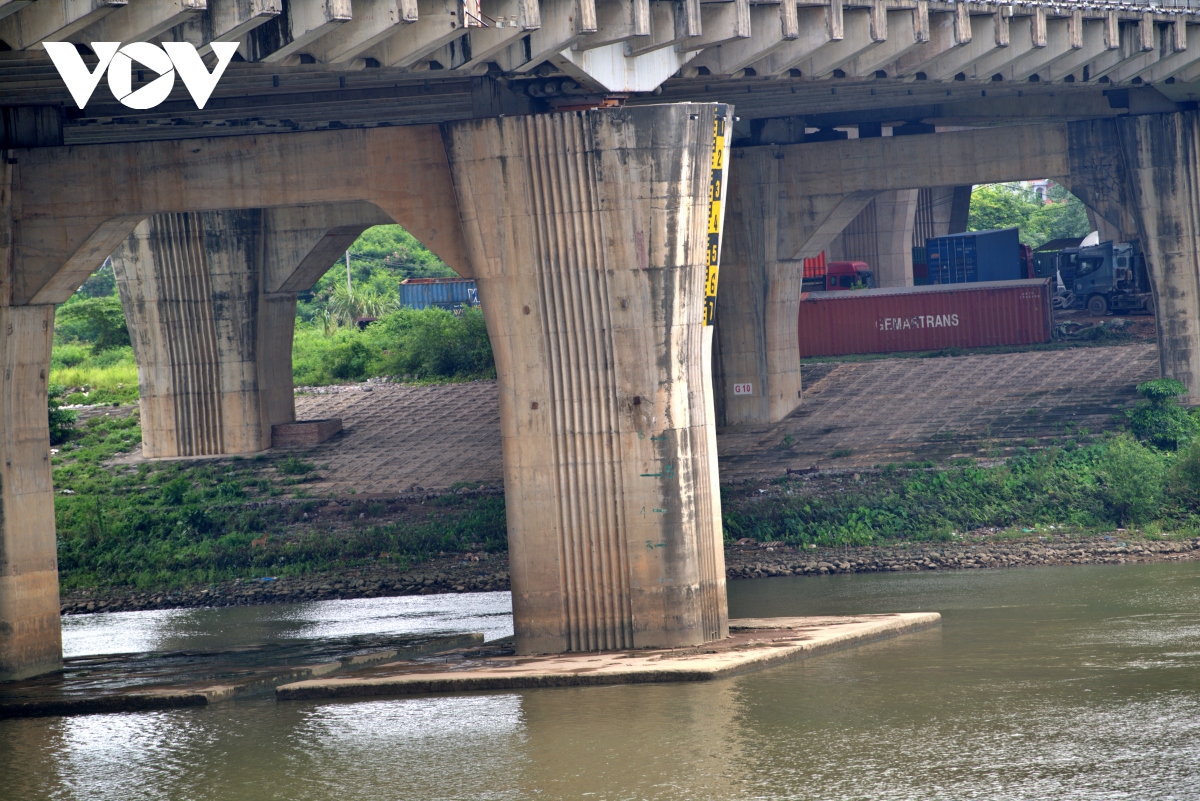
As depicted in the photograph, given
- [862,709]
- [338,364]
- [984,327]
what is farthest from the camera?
[338,364]

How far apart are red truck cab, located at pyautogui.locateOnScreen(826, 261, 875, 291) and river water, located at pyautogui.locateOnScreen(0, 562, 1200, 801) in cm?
3931

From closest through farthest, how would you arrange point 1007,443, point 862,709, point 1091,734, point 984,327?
point 1091,734 → point 862,709 → point 1007,443 → point 984,327

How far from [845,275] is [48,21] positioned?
5174 centimetres

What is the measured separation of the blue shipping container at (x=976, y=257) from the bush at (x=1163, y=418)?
1867 centimetres

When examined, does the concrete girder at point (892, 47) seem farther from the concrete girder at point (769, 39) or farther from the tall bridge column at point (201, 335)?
the tall bridge column at point (201, 335)

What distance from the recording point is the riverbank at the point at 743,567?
3778 cm

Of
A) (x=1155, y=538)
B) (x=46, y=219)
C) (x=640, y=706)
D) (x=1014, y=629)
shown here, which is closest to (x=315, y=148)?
(x=46, y=219)

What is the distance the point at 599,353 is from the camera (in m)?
→ 25.3

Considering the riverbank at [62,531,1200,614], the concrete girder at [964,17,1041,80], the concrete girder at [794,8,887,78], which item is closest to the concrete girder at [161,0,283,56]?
the concrete girder at [794,8,887,78]

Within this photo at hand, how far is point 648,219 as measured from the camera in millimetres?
25078

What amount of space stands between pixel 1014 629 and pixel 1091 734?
8521mm

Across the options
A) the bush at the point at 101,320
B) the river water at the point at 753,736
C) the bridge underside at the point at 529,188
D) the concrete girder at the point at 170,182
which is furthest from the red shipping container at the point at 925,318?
the concrete girder at the point at 170,182

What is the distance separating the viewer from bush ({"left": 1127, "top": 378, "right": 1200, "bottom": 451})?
1715 inches

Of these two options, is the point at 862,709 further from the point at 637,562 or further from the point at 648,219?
the point at 648,219
